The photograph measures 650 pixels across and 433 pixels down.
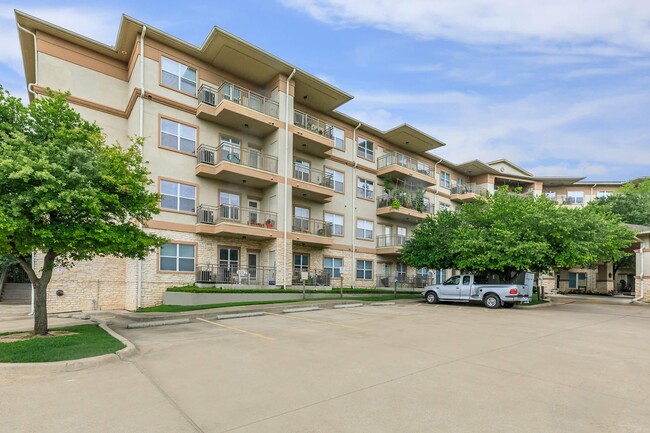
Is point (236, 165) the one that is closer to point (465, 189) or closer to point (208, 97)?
point (208, 97)

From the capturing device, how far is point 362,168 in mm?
31312

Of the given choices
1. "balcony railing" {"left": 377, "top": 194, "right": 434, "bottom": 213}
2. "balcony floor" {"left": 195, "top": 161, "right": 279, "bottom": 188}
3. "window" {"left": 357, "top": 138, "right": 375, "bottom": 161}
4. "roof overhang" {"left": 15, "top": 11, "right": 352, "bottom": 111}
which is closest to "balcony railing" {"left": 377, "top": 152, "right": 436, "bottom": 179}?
"window" {"left": 357, "top": 138, "right": 375, "bottom": 161}

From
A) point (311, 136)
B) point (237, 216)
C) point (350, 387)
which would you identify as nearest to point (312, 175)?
point (311, 136)

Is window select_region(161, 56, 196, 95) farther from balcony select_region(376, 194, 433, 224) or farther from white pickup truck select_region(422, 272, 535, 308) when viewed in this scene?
white pickup truck select_region(422, 272, 535, 308)

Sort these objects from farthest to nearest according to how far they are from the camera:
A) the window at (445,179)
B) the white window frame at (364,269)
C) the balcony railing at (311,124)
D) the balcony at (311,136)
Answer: the window at (445,179)
the white window frame at (364,269)
the balcony railing at (311,124)
the balcony at (311,136)

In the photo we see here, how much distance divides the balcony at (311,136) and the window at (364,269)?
356 inches

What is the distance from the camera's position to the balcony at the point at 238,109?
2183 centimetres

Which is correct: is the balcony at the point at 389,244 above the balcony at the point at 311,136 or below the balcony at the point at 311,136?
below

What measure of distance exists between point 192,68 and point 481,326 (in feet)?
66.9

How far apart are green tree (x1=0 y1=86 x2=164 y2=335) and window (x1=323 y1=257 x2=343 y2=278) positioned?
17.1 meters

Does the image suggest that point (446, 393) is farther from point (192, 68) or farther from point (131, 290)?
point (192, 68)

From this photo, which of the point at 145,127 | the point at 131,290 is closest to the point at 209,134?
the point at 145,127

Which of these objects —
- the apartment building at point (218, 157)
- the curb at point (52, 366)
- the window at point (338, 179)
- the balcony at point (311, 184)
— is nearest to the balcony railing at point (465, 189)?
the apartment building at point (218, 157)

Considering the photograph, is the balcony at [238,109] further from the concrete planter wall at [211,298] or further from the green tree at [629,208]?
the green tree at [629,208]
